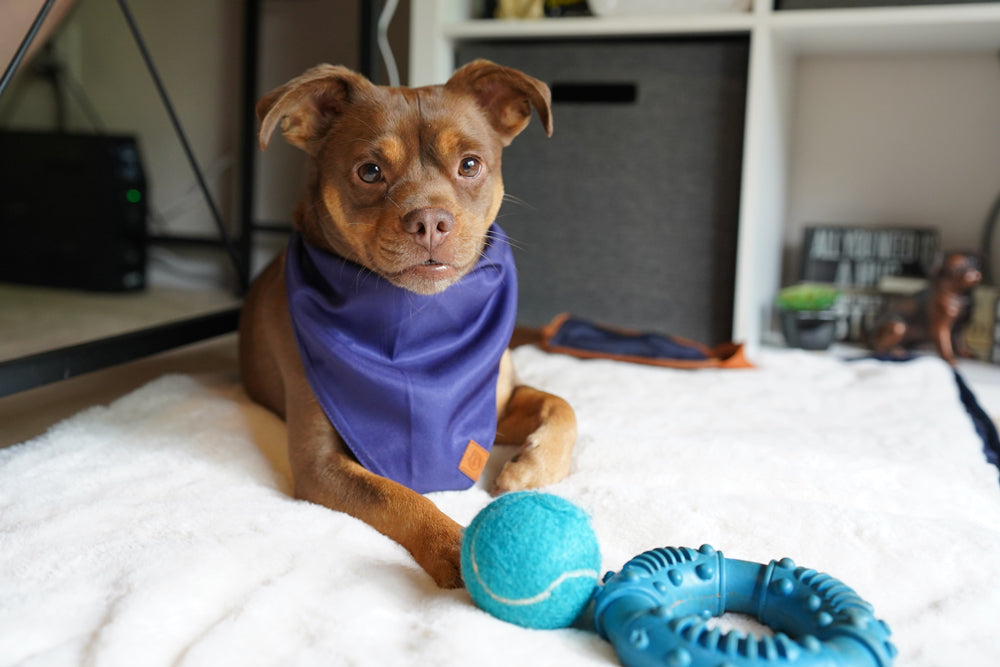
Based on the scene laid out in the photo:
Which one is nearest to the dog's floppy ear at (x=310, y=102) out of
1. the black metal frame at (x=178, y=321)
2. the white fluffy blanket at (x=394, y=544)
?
the black metal frame at (x=178, y=321)

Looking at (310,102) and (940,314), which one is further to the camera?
(940,314)

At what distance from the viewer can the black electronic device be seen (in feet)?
10.9

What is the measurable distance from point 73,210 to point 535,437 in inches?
102

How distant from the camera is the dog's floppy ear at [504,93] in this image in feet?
5.00

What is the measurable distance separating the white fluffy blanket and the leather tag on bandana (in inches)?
1.4

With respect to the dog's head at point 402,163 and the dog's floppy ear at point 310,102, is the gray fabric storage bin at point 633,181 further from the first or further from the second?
the dog's floppy ear at point 310,102

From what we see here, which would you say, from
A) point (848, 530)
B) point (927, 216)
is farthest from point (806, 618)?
point (927, 216)

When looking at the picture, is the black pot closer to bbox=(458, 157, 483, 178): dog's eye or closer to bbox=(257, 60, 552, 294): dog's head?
bbox=(257, 60, 552, 294): dog's head

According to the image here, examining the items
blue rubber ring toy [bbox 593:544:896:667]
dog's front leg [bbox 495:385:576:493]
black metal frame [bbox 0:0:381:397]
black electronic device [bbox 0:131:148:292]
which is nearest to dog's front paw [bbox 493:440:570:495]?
A: dog's front leg [bbox 495:385:576:493]

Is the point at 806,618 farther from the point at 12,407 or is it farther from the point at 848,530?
the point at 12,407

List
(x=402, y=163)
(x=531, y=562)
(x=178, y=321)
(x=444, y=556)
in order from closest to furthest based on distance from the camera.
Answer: (x=531, y=562)
(x=444, y=556)
(x=402, y=163)
(x=178, y=321)

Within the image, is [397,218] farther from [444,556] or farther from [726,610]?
[726,610]

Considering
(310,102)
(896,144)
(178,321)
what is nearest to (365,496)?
(310,102)

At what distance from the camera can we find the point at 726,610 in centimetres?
101
